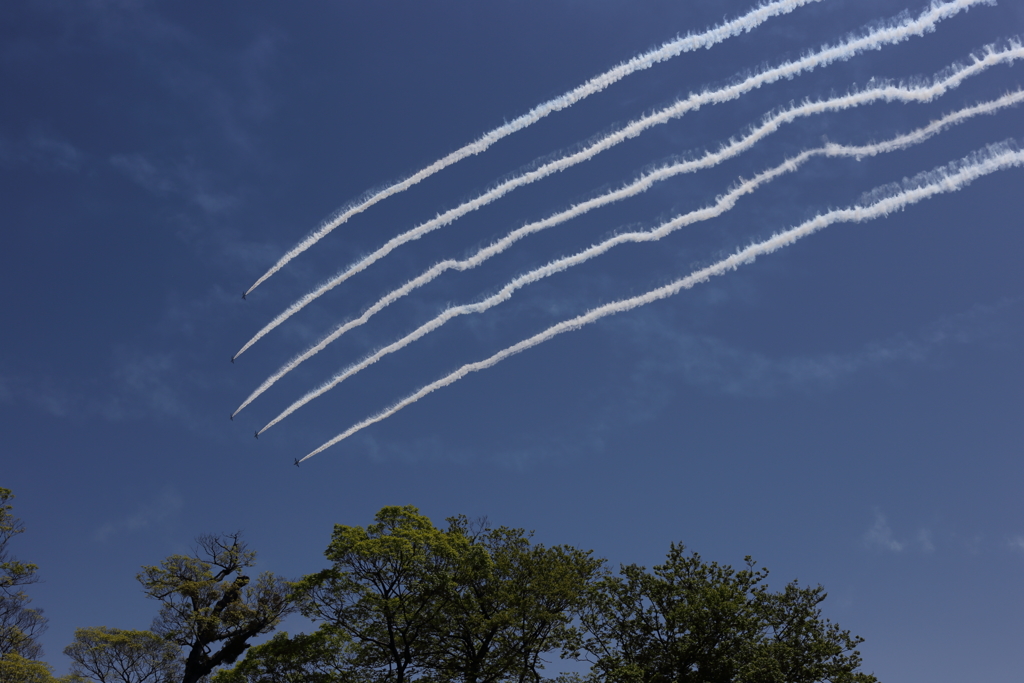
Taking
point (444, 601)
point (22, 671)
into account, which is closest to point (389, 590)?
point (444, 601)

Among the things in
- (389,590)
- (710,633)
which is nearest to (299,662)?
(389,590)

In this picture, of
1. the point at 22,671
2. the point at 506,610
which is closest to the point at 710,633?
the point at 506,610

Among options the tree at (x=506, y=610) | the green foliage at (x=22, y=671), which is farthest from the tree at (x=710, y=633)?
the green foliage at (x=22, y=671)

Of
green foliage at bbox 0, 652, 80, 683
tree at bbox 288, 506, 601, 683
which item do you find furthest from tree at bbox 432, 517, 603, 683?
green foliage at bbox 0, 652, 80, 683

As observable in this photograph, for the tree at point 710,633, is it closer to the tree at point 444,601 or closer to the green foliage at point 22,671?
the tree at point 444,601

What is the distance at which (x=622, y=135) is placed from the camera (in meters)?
34.1

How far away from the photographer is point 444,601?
36.5 meters

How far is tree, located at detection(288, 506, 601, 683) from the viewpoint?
35.8 m

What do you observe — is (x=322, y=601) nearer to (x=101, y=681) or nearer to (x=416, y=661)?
(x=416, y=661)

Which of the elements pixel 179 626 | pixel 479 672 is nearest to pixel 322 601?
pixel 479 672

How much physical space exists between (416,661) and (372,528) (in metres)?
7.59

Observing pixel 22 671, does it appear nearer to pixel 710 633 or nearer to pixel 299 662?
pixel 299 662

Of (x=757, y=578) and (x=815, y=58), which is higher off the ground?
(x=815, y=58)

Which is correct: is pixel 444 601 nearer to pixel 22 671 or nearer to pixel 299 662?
pixel 299 662
